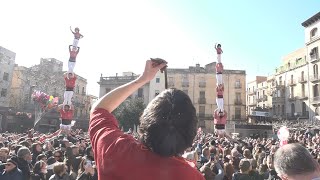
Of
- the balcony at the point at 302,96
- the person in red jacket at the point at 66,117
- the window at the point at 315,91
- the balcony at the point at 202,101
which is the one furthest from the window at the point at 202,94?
the person in red jacket at the point at 66,117

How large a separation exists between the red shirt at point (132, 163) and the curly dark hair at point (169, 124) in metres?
0.05

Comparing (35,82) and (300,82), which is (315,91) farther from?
(35,82)

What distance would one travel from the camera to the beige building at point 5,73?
158 feet

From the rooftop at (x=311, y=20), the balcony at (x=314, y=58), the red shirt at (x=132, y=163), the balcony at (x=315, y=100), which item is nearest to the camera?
the red shirt at (x=132, y=163)

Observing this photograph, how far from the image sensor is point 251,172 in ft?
20.5

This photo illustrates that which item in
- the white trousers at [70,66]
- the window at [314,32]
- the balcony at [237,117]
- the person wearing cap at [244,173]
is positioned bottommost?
the person wearing cap at [244,173]

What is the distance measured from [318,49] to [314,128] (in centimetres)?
1475

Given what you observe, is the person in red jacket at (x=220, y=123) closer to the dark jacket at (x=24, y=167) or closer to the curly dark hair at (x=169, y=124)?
the dark jacket at (x=24, y=167)

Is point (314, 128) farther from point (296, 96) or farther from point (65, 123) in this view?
point (65, 123)

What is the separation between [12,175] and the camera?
6.05 m

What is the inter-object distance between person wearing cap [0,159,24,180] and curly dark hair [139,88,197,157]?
5.15 metres

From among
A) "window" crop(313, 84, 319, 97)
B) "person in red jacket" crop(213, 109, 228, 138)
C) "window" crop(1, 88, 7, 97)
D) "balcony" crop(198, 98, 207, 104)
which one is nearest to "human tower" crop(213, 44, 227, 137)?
"person in red jacket" crop(213, 109, 228, 138)

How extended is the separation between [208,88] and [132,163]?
52626mm

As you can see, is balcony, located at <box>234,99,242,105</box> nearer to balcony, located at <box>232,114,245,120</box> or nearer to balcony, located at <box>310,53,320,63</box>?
balcony, located at <box>232,114,245,120</box>
